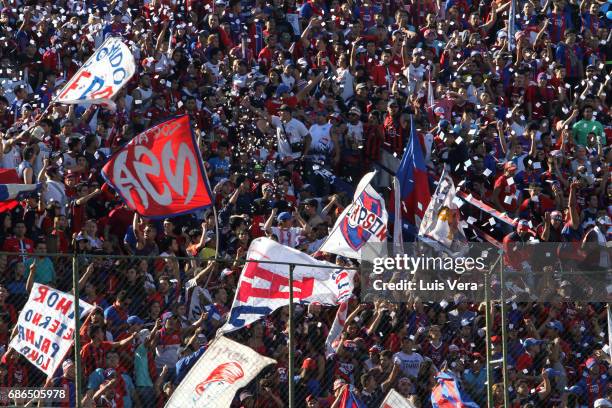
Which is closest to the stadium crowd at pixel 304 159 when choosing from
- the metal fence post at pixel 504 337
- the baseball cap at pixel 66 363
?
the baseball cap at pixel 66 363

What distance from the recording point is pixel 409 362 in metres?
17.0

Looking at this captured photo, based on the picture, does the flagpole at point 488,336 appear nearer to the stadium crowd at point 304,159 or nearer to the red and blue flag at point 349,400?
the stadium crowd at point 304,159

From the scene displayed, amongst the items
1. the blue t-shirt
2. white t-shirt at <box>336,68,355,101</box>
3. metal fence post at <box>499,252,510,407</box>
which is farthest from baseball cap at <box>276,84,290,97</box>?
the blue t-shirt

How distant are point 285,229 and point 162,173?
2504 mm

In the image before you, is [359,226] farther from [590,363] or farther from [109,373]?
[109,373]

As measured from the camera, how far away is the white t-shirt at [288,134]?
2216 cm

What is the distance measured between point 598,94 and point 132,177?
9.92 meters

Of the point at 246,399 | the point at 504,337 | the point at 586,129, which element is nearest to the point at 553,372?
the point at 504,337

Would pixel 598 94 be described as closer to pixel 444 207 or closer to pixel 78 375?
pixel 444 207

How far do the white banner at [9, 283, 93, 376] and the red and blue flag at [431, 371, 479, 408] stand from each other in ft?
11.3

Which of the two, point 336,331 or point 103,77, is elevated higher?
point 103,77

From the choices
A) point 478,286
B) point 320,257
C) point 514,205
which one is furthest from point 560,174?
point 478,286

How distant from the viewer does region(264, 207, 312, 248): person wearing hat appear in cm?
1998

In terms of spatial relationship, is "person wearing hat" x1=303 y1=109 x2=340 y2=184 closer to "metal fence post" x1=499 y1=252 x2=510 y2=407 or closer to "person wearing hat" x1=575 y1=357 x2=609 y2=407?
"metal fence post" x1=499 y1=252 x2=510 y2=407
